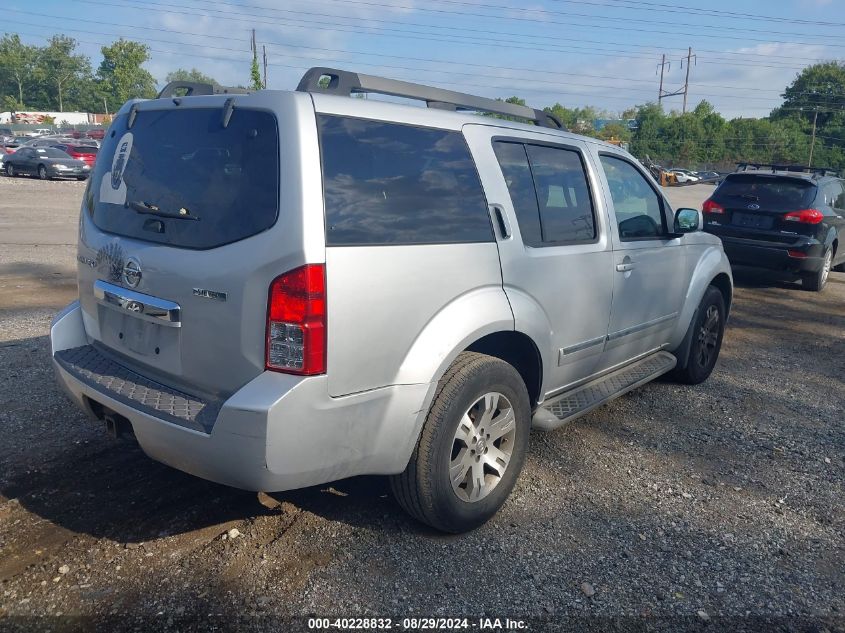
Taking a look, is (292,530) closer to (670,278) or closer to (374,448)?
(374,448)

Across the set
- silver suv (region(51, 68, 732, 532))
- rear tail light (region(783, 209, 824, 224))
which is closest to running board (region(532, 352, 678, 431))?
silver suv (region(51, 68, 732, 532))

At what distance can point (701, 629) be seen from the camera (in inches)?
109

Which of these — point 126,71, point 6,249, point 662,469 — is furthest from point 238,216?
point 126,71

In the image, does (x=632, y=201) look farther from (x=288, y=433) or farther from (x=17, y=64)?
(x=17, y=64)

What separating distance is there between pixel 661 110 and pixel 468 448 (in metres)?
86.8

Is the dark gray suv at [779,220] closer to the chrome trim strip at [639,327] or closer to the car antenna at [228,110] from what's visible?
the chrome trim strip at [639,327]

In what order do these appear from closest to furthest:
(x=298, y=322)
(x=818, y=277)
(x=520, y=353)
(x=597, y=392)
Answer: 1. (x=298, y=322)
2. (x=520, y=353)
3. (x=597, y=392)
4. (x=818, y=277)

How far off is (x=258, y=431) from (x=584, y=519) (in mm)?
1843

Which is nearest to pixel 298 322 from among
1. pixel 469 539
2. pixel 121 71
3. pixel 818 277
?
pixel 469 539

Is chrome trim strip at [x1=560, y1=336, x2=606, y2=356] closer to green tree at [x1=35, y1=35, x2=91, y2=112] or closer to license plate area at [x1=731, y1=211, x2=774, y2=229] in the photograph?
license plate area at [x1=731, y1=211, x2=774, y2=229]

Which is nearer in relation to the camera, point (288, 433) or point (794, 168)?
point (288, 433)

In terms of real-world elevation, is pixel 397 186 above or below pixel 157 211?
above

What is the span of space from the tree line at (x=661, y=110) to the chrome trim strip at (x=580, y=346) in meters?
48.0

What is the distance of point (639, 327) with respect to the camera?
4.69m
